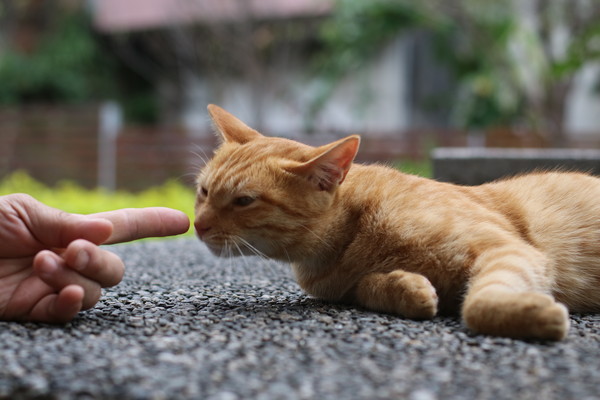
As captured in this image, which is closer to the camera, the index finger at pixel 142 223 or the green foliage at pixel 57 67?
the index finger at pixel 142 223

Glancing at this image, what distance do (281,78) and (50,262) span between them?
12211 mm

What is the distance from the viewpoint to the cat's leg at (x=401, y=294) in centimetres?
235

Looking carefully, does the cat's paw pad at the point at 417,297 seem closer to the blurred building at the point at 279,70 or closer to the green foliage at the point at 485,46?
the green foliage at the point at 485,46

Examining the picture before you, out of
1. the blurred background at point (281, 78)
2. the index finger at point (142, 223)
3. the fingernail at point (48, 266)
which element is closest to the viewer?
the fingernail at point (48, 266)

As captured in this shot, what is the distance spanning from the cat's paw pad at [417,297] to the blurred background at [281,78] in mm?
6746

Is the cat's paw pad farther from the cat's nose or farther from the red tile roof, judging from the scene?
the red tile roof

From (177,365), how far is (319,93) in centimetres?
1278

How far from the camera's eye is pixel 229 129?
3020mm

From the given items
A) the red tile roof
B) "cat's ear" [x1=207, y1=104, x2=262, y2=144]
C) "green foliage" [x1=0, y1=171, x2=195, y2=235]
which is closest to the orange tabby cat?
"cat's ear" [x1=207, y1=104, x2=262, y2=144]

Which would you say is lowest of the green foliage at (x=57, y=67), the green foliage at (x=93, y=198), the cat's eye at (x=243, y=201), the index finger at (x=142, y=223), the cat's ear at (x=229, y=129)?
the green foliage at (x=93, y=198)

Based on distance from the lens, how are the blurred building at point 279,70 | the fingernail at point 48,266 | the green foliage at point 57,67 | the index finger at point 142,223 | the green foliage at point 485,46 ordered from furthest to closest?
1. the green foliage at point 57,67
2. the blurred building at point 279,70
3. the green foliage at point 485,46
4. the index finger at point 142,223
5. the fingernail at point 48,266

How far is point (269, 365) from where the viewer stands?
1.83 meters

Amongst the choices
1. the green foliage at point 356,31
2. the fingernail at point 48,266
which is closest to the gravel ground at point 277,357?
the fingernail at point 48,266

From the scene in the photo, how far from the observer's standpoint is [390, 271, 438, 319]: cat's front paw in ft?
7.70
